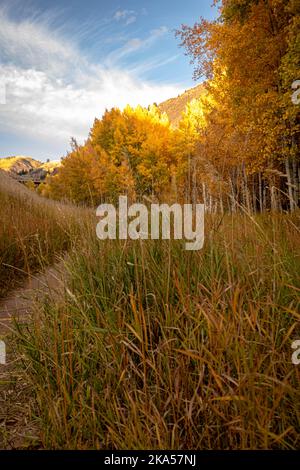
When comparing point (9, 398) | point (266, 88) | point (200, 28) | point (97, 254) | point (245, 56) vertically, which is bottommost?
point (9, 398)

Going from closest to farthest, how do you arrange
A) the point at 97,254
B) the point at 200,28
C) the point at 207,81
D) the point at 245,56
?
1. the point at 97,254
2. the point at 245,56
3. the point at 200,28
4. the point at 207,81

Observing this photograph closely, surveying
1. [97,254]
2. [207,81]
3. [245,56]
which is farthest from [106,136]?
[97,254]

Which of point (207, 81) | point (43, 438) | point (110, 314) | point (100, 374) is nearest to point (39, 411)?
point (43, 438)

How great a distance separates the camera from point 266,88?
10484 mm

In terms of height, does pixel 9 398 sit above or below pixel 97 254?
below

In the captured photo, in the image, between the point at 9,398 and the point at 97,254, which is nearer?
the point at 9,398

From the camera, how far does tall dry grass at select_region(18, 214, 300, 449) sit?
1185mm

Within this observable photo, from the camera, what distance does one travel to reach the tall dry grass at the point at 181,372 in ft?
3.89

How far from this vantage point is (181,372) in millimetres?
1425

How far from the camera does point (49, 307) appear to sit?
2.37 meters

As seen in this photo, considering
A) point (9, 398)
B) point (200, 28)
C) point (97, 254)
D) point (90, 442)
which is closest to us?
point (90, 442)

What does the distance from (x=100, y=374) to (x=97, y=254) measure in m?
1.17

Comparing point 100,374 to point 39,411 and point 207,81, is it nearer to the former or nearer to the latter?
point 39,411
